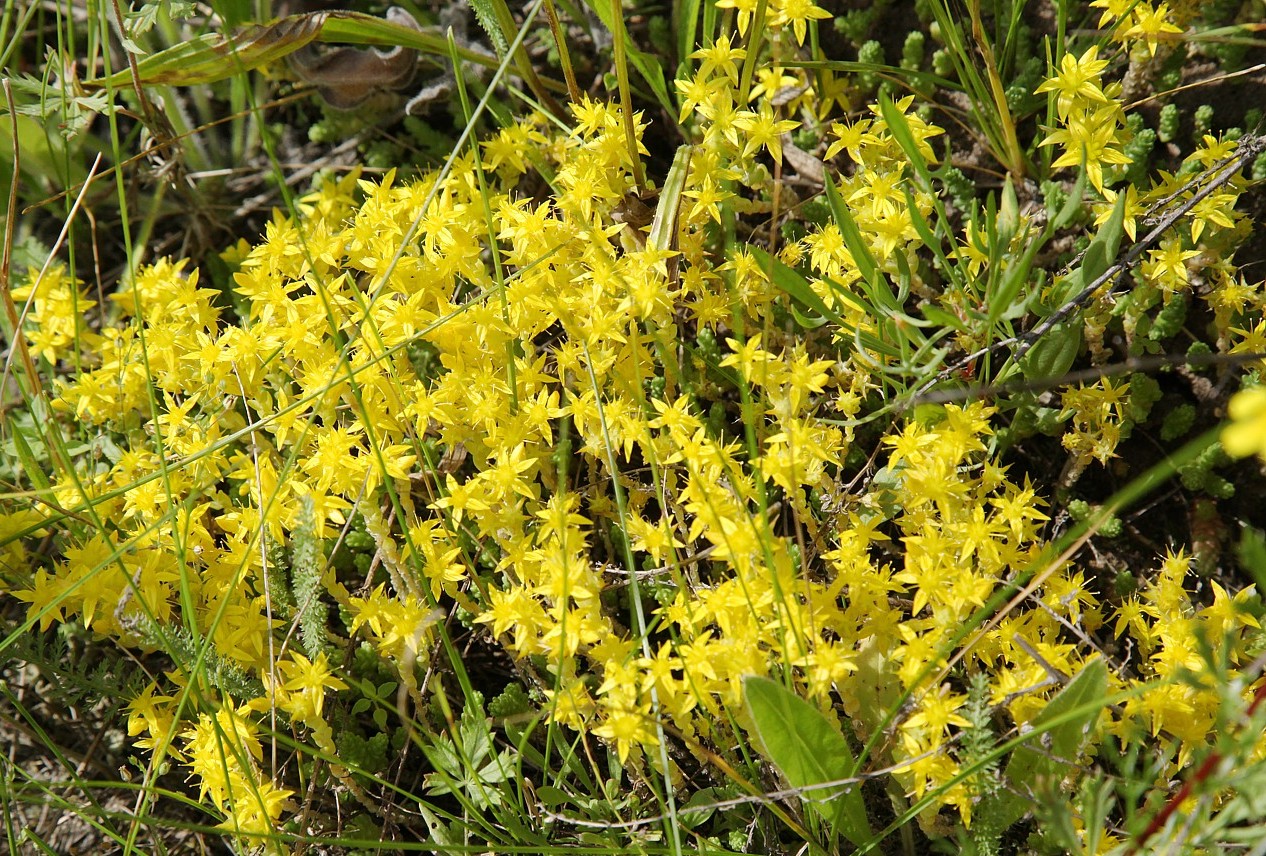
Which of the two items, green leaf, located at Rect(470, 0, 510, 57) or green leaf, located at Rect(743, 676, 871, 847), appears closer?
green leaf, located at Rect(743, 676, 871, 847)

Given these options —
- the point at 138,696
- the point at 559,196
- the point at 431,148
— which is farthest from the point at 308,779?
the point at 431,148

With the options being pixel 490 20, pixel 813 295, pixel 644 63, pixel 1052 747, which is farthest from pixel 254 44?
pixel 1052 747

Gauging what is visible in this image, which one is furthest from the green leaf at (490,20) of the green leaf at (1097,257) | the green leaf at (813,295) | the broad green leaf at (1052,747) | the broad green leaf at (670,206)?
the broad green leaf at (1052,747)

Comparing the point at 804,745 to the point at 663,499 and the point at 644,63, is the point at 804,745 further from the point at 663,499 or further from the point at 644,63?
the point at 644,63

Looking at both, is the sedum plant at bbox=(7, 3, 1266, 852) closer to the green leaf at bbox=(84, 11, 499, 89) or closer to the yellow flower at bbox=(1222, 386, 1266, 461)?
the green leaf at bbox=(84, 11, 499, 89)

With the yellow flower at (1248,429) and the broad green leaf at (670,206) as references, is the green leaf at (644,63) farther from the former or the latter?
the yellow flower at (1248,429)

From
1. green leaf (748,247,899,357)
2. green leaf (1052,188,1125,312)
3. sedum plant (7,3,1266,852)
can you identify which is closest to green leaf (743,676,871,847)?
sedum plant (7,3,1266,852)
